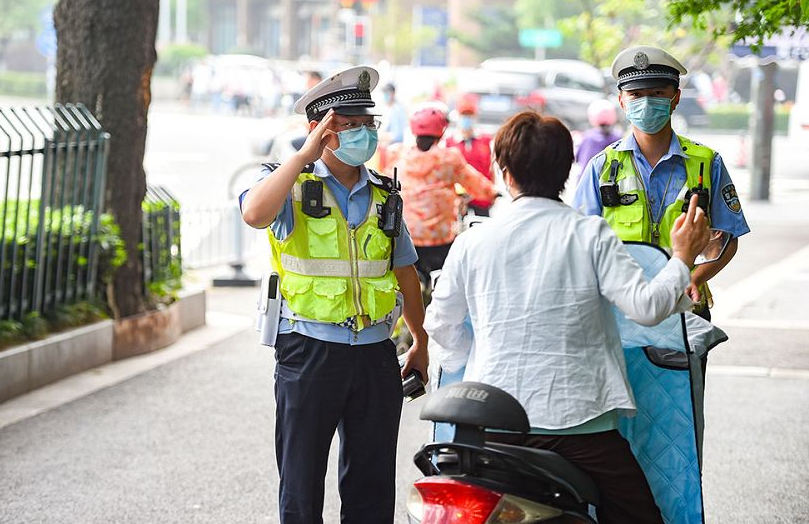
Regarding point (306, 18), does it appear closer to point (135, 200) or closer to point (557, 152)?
point (135, 200)

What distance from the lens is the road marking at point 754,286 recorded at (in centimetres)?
1203

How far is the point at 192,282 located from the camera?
11758 mm

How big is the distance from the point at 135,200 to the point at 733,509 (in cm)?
553

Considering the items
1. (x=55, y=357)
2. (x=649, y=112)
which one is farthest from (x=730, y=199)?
(x=55, y=357)

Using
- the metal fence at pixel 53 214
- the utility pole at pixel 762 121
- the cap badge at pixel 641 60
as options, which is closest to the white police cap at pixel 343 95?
the cap badge at pixel 641 60

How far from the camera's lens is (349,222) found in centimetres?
439

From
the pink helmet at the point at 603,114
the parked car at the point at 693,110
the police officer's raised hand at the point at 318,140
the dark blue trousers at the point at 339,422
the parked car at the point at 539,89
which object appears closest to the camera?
the police officer's raised hand at the point at 318,140

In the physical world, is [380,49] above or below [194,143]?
above

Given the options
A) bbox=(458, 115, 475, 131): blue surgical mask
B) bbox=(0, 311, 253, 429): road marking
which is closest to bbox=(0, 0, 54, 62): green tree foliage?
bbox=(458, 115, 475, 131): blue surgical mask

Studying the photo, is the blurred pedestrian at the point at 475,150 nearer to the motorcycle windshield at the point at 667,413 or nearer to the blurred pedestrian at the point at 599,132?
the blurred pedestrian at the point at 599,132

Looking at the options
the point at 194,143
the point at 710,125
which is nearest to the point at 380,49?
the point at 710,125

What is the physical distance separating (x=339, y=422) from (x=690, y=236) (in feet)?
4.76

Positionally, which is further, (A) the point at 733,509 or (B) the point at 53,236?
(B) the point at 53,236

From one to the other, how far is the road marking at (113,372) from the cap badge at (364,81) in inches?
161
